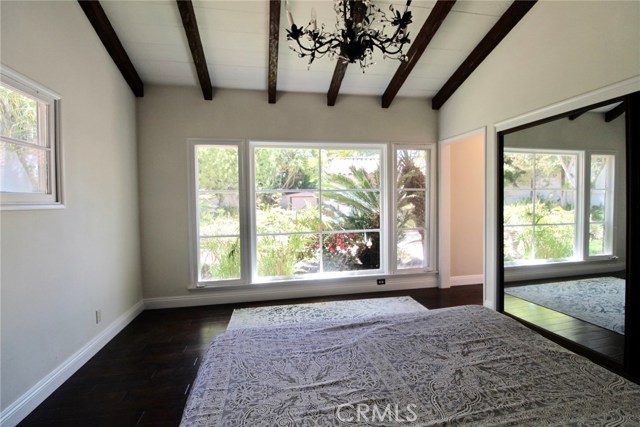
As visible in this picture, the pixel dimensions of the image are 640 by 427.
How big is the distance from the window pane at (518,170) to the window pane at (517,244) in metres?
0.48

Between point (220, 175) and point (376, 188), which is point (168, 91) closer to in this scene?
point (220, 175)

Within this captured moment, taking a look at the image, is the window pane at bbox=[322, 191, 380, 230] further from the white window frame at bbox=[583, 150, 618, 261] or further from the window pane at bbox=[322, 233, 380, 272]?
the white window frame at bbox=[583, 150, 618, 261]

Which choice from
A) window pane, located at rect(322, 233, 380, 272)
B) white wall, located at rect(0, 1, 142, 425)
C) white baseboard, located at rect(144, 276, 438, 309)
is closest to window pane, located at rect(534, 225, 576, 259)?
white baseboard, located at rect(144, 276, 438, 309)

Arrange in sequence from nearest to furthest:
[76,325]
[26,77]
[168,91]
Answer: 1. [26,77]
2. [76,325]
3. [168,91]

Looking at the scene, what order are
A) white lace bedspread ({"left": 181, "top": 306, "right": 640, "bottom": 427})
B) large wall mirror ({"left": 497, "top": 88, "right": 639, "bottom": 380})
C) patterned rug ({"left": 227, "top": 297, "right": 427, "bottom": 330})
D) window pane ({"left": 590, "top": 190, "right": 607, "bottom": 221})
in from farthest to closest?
1. patterned rug ({"left": 227, "top": 297, "right": 427, "bottom": 330})
2. window pane ({"left": 590, "top": 190, "right": 607, "bottom": 221})
3. large wall mirror ({"left": 497, "top": 88, "right": 639, "bottom": 380})
4. white lace bedspread ({"left": 181, "top": 306, "right": 640, "bottom": 427})

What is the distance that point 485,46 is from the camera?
3.16m

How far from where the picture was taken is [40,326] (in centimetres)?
197

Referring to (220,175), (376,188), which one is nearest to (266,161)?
(220,175)

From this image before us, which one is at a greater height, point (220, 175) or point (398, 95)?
point (398, 95)

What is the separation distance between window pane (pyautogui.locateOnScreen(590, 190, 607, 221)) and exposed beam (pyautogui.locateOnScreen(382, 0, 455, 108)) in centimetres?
209

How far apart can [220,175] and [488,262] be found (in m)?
3.51

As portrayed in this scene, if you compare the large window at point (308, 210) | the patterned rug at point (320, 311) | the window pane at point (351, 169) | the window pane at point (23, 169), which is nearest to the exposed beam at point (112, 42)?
the large window at point (308, 210)

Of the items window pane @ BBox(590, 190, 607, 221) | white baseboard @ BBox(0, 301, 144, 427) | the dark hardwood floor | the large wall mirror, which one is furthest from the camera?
window pane @ BBox(590, 190, 607, 221)

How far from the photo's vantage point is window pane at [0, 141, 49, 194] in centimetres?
181
